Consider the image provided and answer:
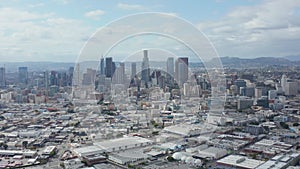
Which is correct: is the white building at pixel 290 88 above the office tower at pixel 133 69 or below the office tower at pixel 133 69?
below

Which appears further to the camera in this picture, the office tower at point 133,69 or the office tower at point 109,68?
the office tower at point 109,68

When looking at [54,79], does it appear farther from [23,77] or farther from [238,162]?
[238,162]

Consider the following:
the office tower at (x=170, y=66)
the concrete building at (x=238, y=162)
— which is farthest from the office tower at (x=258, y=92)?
the concrete building at (x=238, y=162)

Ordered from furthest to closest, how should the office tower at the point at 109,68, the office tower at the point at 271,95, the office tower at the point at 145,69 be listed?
the office tower at the point at 271,95 → the office tower at the point at 109,68 → the office tower at the point at 145,69

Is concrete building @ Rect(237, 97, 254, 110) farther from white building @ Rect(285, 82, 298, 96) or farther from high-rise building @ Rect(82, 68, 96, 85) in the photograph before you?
high-rise building @ Rect(82, 68, 96, 85)

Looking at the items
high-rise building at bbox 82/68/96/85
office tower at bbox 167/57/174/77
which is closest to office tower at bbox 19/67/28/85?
high-rise building at bbox 82/68/96/85

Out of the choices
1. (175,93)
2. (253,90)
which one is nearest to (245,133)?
(175,93)

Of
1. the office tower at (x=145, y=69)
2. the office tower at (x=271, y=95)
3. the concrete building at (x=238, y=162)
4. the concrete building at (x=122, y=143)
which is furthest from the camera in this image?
the office tower at (x=271, y=95)

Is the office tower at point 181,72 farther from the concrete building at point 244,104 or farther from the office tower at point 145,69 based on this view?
the concrete building at point 244,104

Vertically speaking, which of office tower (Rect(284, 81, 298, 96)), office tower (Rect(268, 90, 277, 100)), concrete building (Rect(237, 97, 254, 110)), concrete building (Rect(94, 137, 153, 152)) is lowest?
concrete building (Rect(94, 137, 153, 152))

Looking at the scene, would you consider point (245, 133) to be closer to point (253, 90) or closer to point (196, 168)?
point (196, 168)

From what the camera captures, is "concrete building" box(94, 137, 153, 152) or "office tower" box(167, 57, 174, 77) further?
"office tower" box(167, 57, 174, 77)
